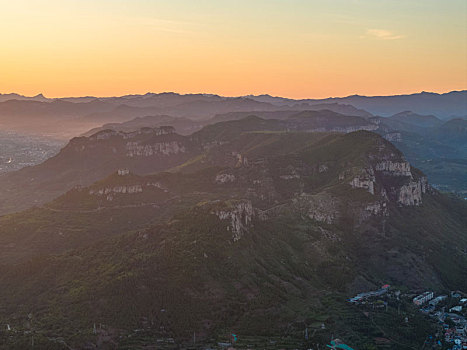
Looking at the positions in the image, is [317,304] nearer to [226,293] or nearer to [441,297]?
[226,293]

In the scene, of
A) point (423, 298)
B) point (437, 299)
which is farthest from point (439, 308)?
point (437, 299)

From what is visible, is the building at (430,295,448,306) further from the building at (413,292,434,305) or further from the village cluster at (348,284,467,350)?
the building at (413,292,434,305)

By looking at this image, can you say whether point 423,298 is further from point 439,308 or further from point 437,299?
point 439,308

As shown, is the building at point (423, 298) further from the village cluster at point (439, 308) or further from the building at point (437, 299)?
the building at point (437, 299)

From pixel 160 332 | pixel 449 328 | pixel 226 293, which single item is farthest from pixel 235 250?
pixel 449 328

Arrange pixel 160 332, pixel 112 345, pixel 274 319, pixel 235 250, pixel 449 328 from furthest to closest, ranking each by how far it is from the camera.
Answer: pixel 235 250
pixel 449 328
pixel 274 319
pixel 160 332
pixel 112 345

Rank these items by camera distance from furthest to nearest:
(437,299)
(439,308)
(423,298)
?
(437,299), (423,298), (439,308)

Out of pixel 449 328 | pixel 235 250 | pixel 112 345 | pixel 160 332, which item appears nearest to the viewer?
pixel 112 345

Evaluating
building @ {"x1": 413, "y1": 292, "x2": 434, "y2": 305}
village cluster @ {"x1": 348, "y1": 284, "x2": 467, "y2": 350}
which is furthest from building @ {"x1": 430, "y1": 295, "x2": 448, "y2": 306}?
building @ {"x1": 413, "y1": 292, "x2": 434, "y2": 305}
